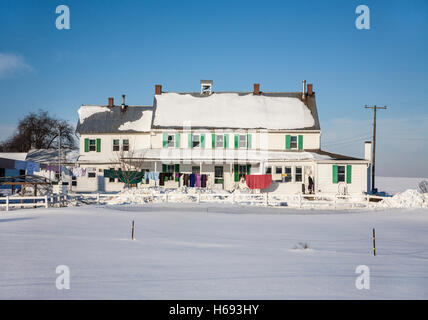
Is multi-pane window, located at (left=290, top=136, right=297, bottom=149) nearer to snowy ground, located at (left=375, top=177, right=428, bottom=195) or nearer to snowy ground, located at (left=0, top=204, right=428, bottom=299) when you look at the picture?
snowy ground, located at (left=0, top=204, right=428, bottom=299)

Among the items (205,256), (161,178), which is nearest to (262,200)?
(161,178)

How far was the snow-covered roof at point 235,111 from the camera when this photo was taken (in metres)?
33.9

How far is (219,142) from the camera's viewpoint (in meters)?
33.5

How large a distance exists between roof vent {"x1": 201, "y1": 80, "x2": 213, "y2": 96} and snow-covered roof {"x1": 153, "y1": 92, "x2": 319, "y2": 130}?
2.10 ft

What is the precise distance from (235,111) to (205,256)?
26.4 metres

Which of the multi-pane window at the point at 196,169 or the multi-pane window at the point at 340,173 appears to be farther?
the multi-pane window at the point at 196,169

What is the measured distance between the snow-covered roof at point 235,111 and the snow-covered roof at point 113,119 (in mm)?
2033

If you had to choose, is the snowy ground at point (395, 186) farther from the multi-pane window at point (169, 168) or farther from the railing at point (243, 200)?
the multi-pane window at point (169, 168)

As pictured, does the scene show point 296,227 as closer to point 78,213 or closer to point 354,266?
point 354,266

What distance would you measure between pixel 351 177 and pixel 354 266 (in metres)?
21.5

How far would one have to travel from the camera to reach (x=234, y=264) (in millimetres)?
9062

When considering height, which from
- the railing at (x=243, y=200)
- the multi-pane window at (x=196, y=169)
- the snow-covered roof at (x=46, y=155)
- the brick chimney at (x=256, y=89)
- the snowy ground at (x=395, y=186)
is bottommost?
the snowy ground at (x=395, y=186)

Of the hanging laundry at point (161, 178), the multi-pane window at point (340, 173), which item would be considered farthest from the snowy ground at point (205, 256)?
the hanging laundry at point (161, 178)
